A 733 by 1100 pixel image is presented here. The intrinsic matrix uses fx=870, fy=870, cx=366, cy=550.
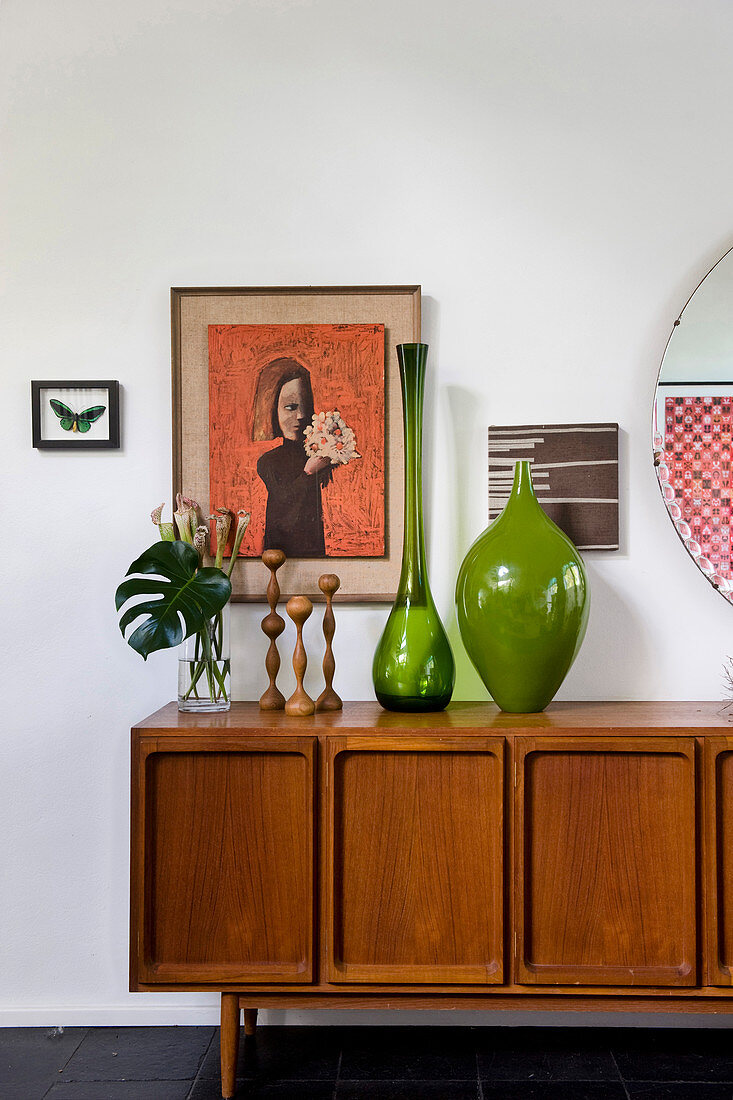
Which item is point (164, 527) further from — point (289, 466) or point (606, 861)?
point (606, 861)

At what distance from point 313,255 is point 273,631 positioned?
3.03 feet

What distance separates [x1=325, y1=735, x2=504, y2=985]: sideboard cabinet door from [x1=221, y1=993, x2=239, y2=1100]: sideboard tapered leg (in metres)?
0.22

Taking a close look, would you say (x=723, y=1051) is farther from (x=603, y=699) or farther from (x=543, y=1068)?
(x=603, y=699)

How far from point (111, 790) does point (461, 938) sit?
0.93 m

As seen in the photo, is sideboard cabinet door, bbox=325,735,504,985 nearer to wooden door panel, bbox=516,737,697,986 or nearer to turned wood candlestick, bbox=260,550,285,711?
wooden door panel, bbox=516,737,697,986

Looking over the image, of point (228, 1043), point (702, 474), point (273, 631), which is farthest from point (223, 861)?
point (702, 474)

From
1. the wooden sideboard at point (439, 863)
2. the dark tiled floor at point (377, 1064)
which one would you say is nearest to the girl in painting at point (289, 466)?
the wooden sideboard at point (439, 863)

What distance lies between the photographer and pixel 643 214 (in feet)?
6.95

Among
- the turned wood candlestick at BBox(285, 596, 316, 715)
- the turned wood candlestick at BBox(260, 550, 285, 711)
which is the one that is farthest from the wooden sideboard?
the turned wood candlestick at BBox(260, 550, 285, 711)

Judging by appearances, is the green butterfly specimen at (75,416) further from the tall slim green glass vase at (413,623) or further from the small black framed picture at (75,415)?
the tall slim green glass vase at (413,623)

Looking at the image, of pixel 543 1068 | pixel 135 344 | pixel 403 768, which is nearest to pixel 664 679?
pixel 403 768

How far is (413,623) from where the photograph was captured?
6.26ft

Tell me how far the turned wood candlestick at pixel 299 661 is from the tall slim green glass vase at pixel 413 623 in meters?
0.16

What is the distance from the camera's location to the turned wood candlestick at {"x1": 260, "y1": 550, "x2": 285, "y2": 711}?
1.98 meters
